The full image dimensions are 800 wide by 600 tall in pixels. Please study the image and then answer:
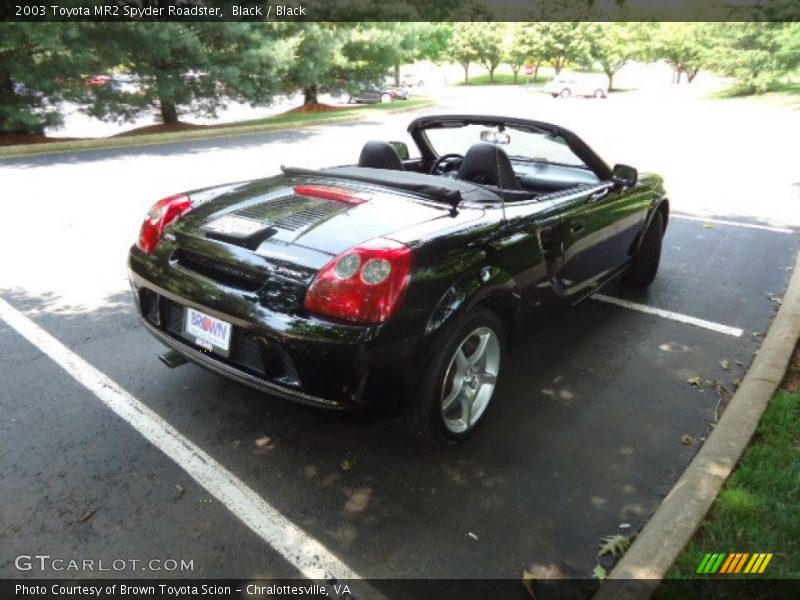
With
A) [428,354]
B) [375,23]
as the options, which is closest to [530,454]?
[428,354]

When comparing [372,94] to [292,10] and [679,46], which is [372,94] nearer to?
[292,10]

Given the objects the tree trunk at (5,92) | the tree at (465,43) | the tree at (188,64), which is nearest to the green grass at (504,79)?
the tree at (465,43)

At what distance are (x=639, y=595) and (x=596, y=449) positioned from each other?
0.95 metres

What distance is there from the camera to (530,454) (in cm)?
289

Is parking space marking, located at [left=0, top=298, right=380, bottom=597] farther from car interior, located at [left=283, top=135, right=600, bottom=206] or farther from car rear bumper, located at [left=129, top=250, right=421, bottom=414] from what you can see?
car interior, located at [left=283, top=135, right=600, bottom=206]

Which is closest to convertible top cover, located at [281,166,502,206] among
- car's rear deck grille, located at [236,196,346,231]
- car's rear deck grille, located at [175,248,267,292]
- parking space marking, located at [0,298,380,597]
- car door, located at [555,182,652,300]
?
car's rear deck grille, located at [236,196,346,231]

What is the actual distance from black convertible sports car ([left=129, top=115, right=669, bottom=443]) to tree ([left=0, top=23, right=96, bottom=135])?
549 inches

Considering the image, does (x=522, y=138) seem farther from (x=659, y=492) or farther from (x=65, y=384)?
(x=65, y=384)

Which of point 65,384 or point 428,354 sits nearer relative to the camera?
point 428,354

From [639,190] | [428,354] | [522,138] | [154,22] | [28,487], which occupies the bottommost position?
[28,487]

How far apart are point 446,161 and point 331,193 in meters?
1.66

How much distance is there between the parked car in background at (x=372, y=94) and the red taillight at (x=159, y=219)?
77.4ft

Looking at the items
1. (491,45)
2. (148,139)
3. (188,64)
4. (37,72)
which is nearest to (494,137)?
(148,139)

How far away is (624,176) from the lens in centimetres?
399
